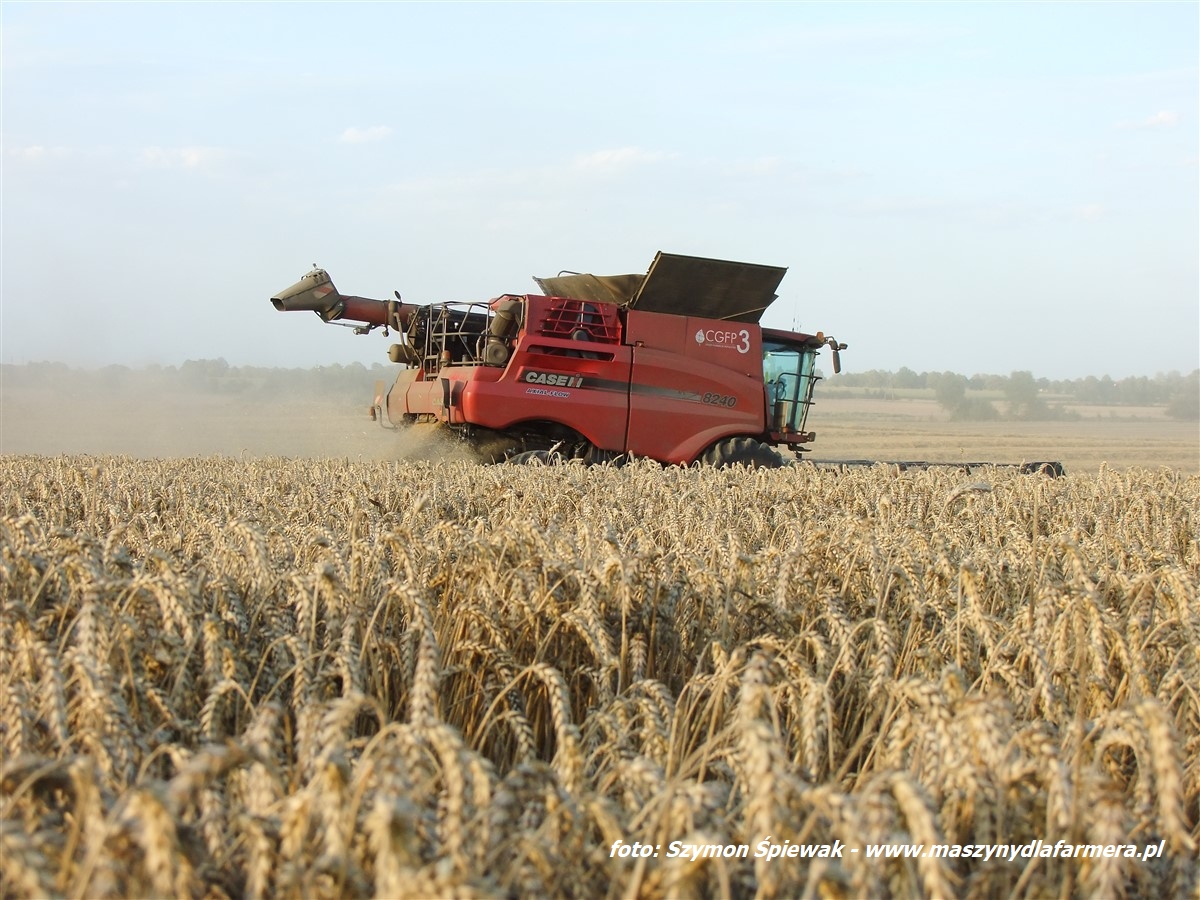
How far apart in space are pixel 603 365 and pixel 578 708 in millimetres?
9355

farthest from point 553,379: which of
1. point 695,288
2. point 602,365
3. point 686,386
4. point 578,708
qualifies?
point 578,708

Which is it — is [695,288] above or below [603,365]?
above

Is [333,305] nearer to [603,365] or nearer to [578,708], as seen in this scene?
[603,365]

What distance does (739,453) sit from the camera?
41.9 feet

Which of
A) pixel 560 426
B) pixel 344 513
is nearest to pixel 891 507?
pixel 344 513

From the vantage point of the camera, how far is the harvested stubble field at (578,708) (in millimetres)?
1427

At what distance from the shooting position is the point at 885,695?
8.79ft

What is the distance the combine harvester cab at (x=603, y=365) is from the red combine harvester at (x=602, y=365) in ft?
0.05

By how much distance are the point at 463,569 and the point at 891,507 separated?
3.34 meters

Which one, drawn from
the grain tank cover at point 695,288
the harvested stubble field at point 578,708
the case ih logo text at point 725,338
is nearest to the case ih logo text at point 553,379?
the grain tank cover at point 695,288

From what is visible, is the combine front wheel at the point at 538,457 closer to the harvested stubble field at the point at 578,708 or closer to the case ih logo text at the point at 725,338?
the case ih logo text at the point at 725,338

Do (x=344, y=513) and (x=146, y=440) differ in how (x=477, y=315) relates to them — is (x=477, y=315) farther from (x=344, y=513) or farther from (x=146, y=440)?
(x=146, y=440)

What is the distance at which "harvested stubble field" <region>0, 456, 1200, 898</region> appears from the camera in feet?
4.68

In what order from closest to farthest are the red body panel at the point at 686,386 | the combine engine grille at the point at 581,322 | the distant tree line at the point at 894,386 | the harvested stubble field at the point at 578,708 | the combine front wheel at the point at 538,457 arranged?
1. the harvested stubble field at the point at 578,708
2. the combine front wheel at the point at 538,457
3. the combine engine grille at the point at 581,322
4. the red body panel at the point at 686,386
5. the distant tree line at the point at 894,386
